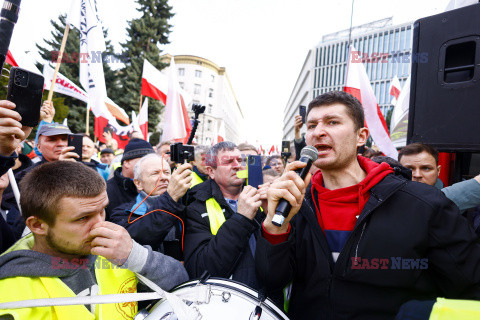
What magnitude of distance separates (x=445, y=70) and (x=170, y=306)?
2673 mm

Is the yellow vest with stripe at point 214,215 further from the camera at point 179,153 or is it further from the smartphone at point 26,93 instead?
the smartphone at point 26,93

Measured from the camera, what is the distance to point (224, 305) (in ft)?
4.69

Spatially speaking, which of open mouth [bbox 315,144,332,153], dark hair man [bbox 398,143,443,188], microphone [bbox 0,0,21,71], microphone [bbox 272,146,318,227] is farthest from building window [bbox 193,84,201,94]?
microphone [bbox 0,0,21,71]

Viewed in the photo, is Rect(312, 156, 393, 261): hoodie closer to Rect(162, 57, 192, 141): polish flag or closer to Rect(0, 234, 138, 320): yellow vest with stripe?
Rect(0, 234, 138, 320): yellow vest with stripe

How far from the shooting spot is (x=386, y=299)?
4.99ft

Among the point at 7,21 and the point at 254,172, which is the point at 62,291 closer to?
the point at 7,21

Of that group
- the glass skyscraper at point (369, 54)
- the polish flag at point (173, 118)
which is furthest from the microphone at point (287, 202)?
the glass skyscraper at point (369, 54)

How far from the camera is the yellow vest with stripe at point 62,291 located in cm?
119

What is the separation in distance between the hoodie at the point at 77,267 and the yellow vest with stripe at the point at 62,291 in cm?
2

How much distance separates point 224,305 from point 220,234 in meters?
0.56

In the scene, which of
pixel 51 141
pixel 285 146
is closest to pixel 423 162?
pixel 285 146

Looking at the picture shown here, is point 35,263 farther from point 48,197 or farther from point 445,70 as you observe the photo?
point 445,70

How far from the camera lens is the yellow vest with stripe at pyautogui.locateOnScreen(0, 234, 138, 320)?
1187 millimetres

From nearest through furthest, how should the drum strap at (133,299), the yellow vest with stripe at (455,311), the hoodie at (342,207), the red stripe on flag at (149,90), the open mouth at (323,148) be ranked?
the yellow vest with stripe at (455,311)
the drum strap at (133,299)
the hoodie at (342,207)
the open mouth at (323,148)
the red stripe on flag at (149,90)
